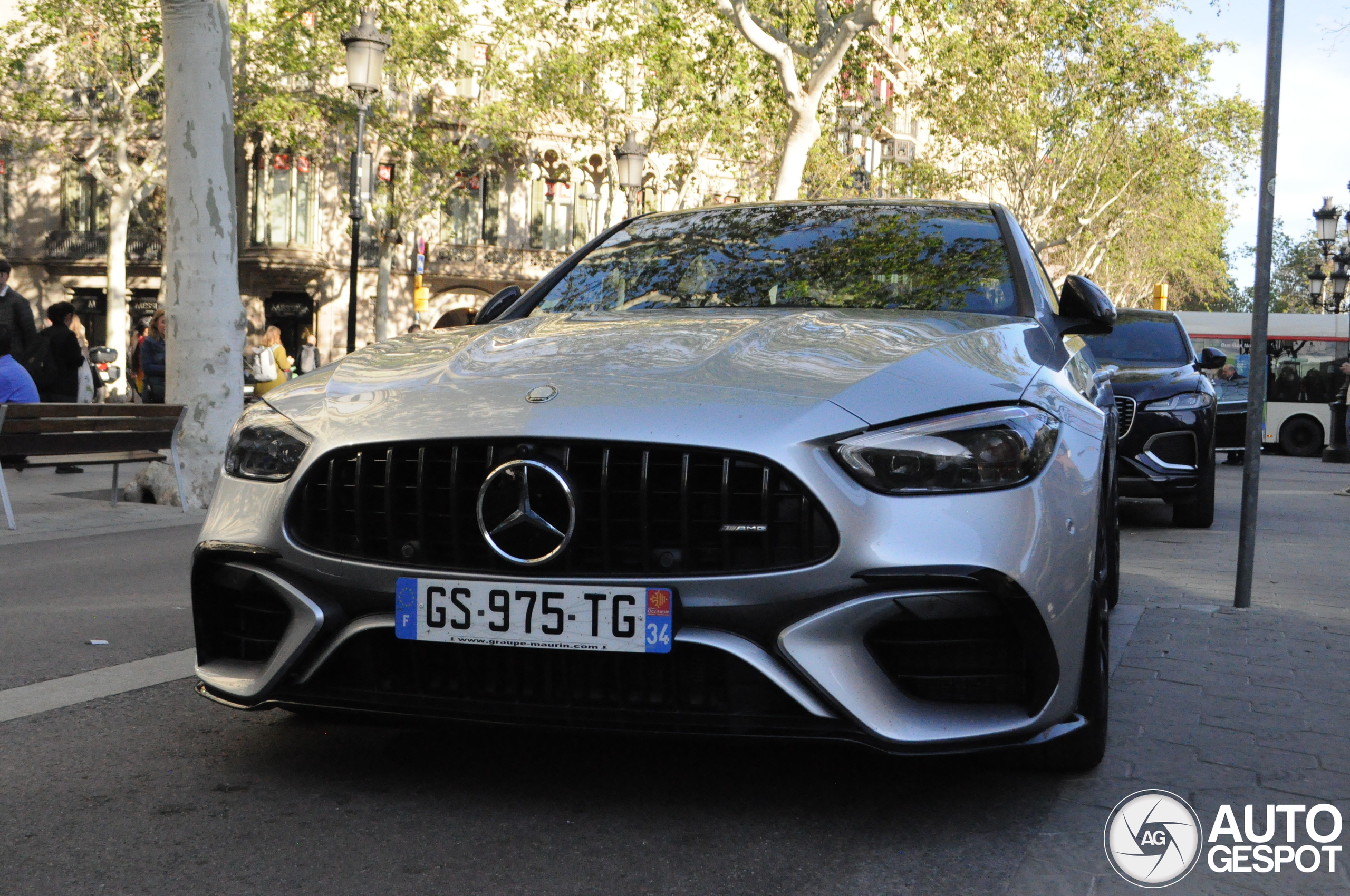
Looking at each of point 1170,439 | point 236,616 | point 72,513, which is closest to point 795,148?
point 1170,439

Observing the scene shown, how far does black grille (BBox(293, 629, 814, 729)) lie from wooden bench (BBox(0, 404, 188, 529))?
6.69 meters

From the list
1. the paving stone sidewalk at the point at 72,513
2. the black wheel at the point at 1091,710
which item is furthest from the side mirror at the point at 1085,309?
the paving stone sidewalk at the point at 72,513

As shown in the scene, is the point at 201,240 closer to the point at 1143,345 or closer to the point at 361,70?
the point at 361,70

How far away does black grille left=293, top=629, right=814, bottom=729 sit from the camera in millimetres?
2926

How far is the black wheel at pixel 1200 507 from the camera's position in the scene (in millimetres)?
10539

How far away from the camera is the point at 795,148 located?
63.9 feet

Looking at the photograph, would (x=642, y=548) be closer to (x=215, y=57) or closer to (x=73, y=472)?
(x=215, y=57)

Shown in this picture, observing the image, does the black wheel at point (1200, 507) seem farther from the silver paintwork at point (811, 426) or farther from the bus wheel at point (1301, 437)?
the bus wheel at point (1301, 437)

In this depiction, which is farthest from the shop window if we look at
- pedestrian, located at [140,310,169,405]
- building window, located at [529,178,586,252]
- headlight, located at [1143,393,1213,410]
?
headlight, located at [1143,393,1213,410]

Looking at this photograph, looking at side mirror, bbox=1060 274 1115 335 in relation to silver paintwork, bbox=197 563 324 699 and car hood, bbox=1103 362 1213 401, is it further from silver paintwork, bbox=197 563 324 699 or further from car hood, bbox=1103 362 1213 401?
car hood, bbox=1103 362 1213 401

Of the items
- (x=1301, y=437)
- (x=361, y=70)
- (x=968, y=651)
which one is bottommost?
(x=1301, y=437)

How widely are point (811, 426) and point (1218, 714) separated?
6.66 feet

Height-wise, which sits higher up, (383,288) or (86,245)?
(86,245)

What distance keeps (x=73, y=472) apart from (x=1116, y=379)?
978 centimetres
